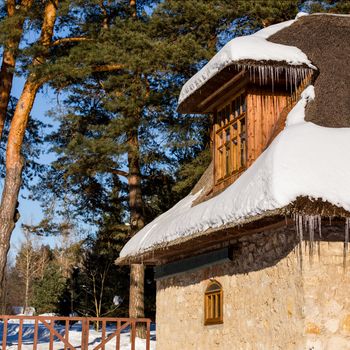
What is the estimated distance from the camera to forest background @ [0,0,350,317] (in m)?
15.4

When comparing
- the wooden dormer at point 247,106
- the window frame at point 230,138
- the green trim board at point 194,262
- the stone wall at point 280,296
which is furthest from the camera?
the window frame at point 230,138

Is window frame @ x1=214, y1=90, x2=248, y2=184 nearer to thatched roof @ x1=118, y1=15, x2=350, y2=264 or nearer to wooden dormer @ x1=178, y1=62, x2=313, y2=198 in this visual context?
wooden dormer @ x1=178, y1=62, x2=313, y2=198

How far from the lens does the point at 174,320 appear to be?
9969 mm

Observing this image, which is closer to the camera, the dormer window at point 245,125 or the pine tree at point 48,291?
the dormer window at point 245,125

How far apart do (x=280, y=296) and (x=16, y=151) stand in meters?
10.2

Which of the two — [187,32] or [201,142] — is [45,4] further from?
[201,142]

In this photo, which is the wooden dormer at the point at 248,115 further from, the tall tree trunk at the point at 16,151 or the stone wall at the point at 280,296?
the tall tree trunk at the point at 16,151

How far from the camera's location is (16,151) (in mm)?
15562

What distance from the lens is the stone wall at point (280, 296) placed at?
257 inches

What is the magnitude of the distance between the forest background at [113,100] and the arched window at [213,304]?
7.03m

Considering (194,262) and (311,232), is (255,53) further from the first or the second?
(194,262)

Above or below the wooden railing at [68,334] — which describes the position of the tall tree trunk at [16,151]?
above

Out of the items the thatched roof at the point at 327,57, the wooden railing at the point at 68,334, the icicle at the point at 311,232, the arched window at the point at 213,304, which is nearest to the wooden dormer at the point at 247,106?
the thatched roof at the point at 327,57

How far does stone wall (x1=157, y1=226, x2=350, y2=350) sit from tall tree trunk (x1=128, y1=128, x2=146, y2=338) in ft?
25.1
